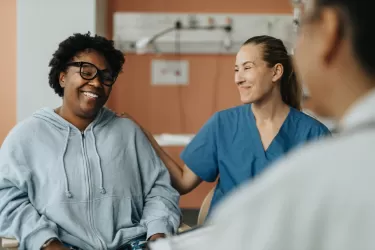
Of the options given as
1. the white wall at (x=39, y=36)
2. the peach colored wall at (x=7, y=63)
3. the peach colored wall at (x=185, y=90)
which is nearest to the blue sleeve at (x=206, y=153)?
the white wall at (x=39, y=36)

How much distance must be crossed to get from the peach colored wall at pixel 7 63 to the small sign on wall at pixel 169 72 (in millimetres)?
895

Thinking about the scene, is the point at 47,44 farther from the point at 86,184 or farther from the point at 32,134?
the point at 86,184

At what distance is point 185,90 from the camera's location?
355cm

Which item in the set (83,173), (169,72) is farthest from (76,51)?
(169,72)

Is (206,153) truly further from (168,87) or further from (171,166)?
(168,87)

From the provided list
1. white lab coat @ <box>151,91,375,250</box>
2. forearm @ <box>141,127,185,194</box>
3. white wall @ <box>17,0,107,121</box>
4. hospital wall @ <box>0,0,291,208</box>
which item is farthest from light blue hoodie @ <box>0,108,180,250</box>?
white lab coat @ <box>151,91,375,250</box>

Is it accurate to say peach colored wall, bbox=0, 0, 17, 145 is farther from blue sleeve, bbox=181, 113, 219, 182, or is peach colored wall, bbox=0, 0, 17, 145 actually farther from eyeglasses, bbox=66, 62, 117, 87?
blue sleeve, bbox=181, 113, 219, 182

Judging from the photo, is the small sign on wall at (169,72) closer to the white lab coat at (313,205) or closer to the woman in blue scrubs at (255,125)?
the woman in blue scrubs at (255,125)

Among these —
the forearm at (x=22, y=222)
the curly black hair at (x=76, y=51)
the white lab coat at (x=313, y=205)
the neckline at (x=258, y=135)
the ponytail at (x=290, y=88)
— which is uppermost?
the curly black hair at (x=76, y=51)

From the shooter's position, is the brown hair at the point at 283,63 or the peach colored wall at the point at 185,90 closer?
the brown hair at the point at 283,63

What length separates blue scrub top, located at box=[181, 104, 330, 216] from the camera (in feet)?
6.77

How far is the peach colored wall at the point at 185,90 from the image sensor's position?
3.50 m

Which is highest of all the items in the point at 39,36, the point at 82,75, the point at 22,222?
the point at 39,36

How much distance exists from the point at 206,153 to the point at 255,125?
235 mm
